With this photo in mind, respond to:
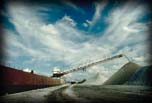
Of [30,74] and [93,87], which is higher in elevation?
[30,74]

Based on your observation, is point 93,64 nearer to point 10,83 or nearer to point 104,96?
point 104,96

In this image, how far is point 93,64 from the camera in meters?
8.67

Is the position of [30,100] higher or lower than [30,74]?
lower

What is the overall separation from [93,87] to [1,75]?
12.2 feet

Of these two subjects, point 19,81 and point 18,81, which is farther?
point 19,81

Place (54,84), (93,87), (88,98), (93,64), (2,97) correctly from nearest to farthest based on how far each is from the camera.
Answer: (2,97) → (88,98) → (93,64) → (93,87) → (54,84)

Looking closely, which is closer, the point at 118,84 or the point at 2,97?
the point at 2,97

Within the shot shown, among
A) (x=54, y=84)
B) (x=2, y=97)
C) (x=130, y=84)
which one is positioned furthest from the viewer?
(x=54, y=84)

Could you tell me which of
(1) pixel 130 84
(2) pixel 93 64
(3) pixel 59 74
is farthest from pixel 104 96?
(1) pixel 130 84

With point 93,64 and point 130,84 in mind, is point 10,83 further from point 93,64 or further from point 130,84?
point 130,84

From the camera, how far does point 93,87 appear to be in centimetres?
937

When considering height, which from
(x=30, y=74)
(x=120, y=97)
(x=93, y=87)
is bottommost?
(x=120, y=97)

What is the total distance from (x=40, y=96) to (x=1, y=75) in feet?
4.70

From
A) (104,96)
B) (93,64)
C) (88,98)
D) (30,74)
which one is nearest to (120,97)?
(104,96)
